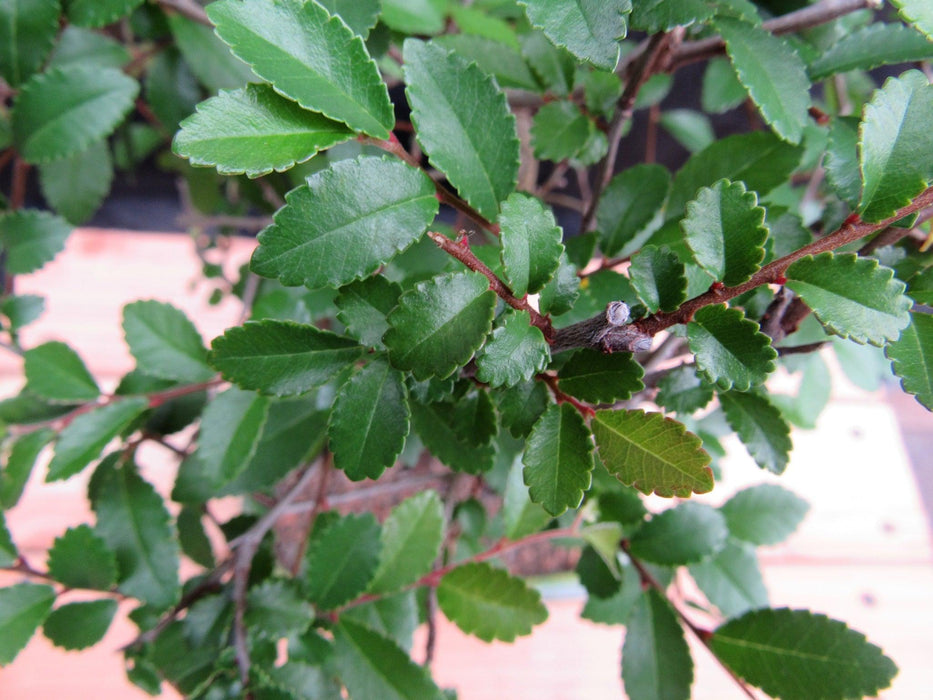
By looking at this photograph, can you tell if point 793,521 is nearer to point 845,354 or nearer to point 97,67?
point 845,354

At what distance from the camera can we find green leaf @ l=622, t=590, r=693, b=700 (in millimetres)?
504

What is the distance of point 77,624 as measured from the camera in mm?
542

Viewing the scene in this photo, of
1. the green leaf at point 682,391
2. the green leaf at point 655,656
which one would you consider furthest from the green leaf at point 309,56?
the green leaf at point 655,656

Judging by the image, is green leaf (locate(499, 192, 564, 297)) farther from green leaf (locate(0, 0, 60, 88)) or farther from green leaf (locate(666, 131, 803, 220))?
green leaf (locate(0, 0, 60, 88))

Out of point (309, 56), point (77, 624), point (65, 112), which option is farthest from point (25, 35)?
point (77, 624)

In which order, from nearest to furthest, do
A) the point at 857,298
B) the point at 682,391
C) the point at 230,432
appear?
the point at 857,298 → the point at 682,391 → the point at 230,432

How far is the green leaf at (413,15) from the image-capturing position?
525 mm

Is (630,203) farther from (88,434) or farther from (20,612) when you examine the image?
(20,612)

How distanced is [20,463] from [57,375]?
0.26 feet

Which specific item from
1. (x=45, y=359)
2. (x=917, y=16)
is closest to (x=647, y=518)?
(x=917, y=16)

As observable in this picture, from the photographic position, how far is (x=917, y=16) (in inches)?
11.9

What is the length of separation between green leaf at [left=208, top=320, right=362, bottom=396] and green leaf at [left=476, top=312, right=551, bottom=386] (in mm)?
107

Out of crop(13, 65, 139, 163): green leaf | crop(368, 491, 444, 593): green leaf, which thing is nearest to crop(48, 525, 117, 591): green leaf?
crop(368, 491, 444, 593): green leaf

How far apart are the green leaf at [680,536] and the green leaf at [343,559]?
0.22 meters
